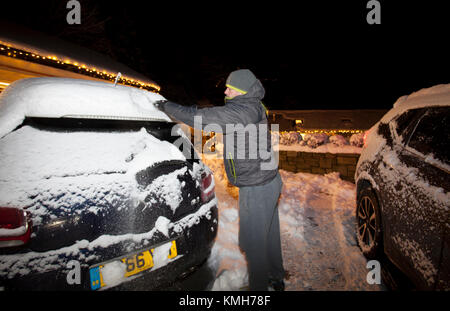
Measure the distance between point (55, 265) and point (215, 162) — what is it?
4.98 meters

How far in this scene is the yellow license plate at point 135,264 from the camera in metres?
1.13

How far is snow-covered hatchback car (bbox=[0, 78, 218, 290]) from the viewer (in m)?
1.05

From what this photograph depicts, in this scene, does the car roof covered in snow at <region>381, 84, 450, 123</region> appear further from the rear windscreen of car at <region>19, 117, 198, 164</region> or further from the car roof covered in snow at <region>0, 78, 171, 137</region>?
the car roof covered in snow at <region>0, 78, 171, 137</region>

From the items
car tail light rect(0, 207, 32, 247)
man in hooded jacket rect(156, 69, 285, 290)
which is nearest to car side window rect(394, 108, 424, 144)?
man in hooded jacket rect(156, 69, 285, 290)

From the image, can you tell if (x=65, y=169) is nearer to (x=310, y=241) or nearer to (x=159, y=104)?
(x=159, y=104)

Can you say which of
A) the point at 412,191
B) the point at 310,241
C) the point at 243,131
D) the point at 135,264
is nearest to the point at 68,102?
the point at 135,264

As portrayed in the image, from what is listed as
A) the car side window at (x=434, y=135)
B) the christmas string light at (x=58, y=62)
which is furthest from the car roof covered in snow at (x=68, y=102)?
the christmas string light at (x=58, y=62)

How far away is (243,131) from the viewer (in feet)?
5.87

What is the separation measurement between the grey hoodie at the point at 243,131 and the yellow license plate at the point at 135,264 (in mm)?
861

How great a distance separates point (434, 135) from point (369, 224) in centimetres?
125

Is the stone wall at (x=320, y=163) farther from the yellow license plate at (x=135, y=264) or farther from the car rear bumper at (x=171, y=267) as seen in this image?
the yellow license plate at (x=135, y=264)

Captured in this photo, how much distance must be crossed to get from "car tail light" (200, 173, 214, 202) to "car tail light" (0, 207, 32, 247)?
110 cm
